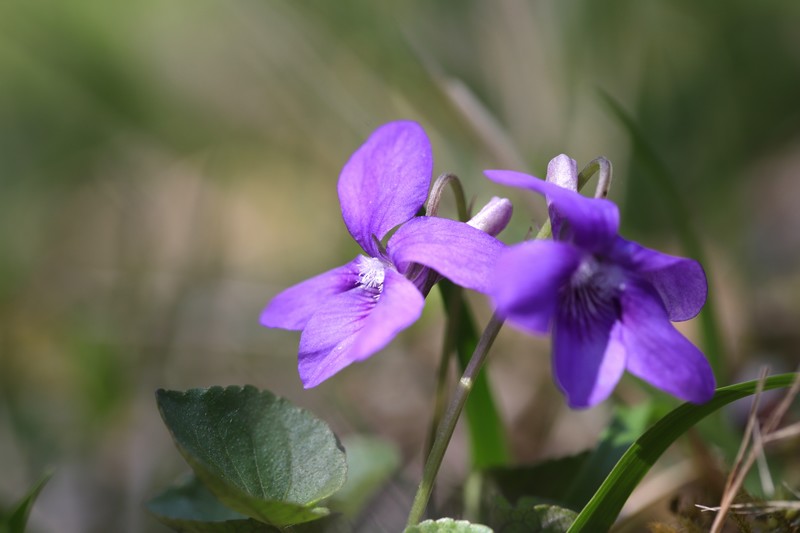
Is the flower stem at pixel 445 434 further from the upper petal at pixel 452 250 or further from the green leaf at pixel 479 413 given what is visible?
the green leaf at pixel 479 413

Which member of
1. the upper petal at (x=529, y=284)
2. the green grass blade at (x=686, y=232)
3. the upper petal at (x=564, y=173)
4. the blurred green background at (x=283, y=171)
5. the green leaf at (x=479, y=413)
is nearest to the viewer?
the upper petal at (x=529, y=284)

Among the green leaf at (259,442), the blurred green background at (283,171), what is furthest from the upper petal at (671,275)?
the blurred green background at (283,171)

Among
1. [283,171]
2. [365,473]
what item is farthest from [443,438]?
[283,171]

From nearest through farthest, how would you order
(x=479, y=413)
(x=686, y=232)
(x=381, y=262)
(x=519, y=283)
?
(x=519, y=283) < (x=381, y=262) < (x=479, y=413) < (x=686, y=232)

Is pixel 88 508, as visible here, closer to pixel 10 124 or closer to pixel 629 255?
pixel 629 255

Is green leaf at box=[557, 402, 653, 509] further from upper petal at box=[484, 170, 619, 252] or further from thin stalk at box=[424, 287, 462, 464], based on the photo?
upper petal at box=[484, 170, 619, 252]

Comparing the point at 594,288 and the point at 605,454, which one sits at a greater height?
the point at 594,288

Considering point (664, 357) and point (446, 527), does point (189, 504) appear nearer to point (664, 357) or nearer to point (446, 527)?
point (446, 527)
